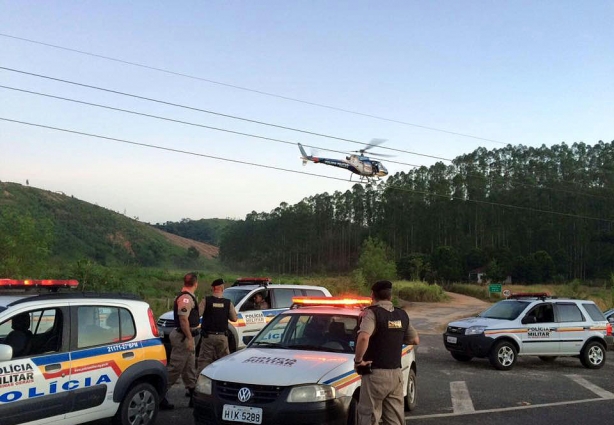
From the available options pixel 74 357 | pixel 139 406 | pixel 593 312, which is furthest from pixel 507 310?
pixel 74 357

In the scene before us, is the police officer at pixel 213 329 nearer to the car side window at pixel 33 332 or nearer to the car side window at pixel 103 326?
the car side window at pixel 103 326

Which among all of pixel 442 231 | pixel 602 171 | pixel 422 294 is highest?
pixel 602 171

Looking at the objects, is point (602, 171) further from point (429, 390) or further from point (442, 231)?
point (429, 390)

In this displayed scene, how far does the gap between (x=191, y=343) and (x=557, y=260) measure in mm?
92872

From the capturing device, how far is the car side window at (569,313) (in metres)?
14.9

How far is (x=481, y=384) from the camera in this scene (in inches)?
459

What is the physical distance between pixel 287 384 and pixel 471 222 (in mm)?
112389

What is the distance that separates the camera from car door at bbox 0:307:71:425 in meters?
5.35

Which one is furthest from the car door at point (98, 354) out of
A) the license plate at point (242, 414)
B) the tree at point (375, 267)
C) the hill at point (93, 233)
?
the hill at point (93, 233)

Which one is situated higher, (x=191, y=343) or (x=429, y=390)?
(x=191, y=343)

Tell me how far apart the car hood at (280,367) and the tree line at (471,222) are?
67.3 m

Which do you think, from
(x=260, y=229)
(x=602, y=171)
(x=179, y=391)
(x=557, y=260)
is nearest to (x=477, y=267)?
(x=557, y=260)

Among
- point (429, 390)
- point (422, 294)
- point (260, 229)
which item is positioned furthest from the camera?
point (260, 229)

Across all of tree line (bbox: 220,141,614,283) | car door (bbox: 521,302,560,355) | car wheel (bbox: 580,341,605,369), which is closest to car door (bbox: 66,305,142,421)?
car door (bbox: 521,302,560,355)
